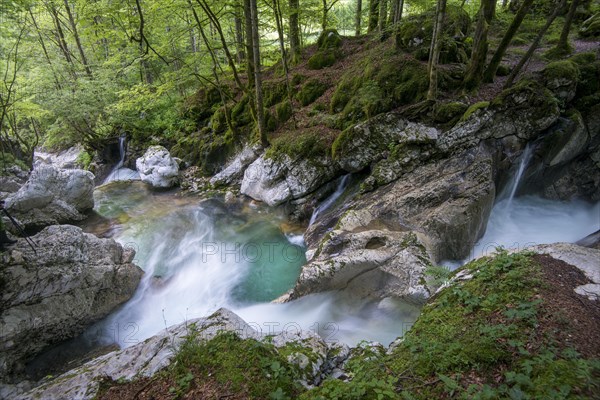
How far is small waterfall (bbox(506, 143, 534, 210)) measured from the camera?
8.13 m

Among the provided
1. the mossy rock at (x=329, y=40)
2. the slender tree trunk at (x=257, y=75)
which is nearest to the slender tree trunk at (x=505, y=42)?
the slender tree trunk at (x=257, y=75)

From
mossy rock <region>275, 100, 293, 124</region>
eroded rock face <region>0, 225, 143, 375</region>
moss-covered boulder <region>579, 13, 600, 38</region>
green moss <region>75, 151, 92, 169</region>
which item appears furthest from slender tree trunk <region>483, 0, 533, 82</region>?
green moss <region>75, 151, 92, 169</region>

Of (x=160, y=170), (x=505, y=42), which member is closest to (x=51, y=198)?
(x=160, y=170)

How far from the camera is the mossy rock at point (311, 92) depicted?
1273cm

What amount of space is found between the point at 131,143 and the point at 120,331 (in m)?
13.2

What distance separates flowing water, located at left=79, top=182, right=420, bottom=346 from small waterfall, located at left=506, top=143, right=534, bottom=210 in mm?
5294

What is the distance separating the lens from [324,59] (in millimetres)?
14195

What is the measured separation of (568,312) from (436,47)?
7.02 m

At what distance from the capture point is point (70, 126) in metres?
15.0

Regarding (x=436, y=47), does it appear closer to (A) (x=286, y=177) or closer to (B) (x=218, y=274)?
(A) (x=286, y=177)

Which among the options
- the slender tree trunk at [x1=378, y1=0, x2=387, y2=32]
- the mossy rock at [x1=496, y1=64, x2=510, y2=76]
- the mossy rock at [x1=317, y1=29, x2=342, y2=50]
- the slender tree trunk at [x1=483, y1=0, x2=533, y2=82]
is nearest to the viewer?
the slender tree trunk at [x1=483, y1=0, x2=533, y2=82]

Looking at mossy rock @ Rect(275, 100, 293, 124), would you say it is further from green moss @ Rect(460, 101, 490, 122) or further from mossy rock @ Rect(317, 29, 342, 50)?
green moss @ Rect(460, 101, 490, 122)

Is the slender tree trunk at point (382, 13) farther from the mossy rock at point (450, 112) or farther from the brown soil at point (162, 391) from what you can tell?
the brown soil at point (162, 391)

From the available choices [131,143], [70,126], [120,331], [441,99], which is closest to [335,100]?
[441,99]
